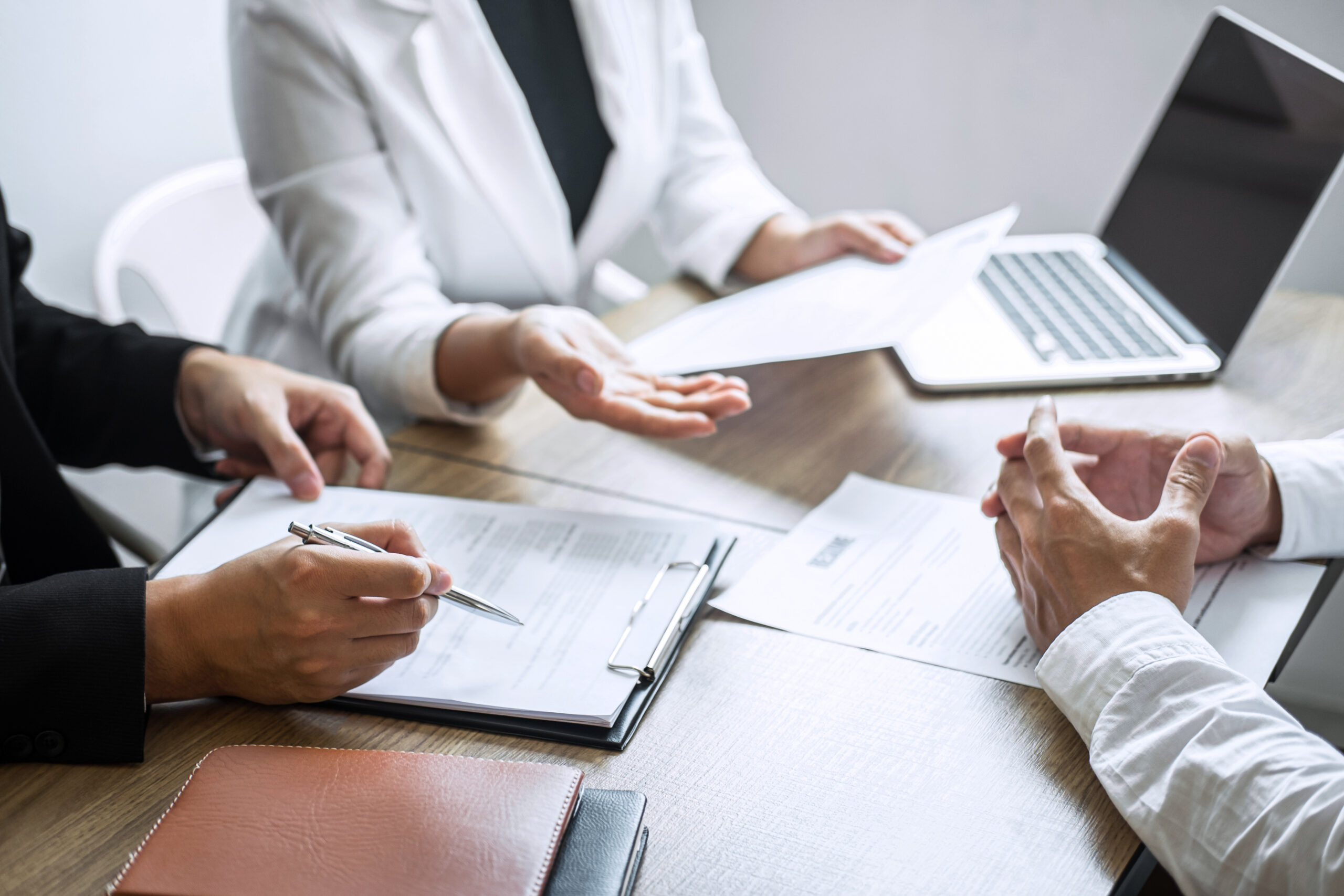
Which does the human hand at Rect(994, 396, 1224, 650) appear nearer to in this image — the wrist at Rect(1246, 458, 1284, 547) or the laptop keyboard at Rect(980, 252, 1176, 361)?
the wrist at Rect(1246, 458, 1284, 547)

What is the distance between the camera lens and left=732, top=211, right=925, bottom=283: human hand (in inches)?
49.3

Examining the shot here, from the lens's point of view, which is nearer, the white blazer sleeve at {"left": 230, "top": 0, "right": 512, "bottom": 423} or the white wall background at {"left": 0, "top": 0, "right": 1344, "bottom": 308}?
the white blazer sleeve at {"left": 230, "top": 0, "right": 512, "bottom": 423}

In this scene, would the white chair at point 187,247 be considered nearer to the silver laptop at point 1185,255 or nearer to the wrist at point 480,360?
the wrist at point 480,360

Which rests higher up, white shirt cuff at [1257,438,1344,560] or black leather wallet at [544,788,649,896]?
white shirt cuff at [1257,438,1344,560]

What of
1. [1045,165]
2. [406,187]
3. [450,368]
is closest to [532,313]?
[450,368]

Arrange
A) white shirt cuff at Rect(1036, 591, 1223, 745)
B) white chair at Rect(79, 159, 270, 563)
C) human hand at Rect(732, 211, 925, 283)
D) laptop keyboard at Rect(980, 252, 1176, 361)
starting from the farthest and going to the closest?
white chair at Rect(79, 159, 270, 563) → human hand at Rect(732, 211, 925, 283) → laptop keyboard at Rect(980, 252, 1176, 361) → white shirt cuff at Rect(1036, 591, 1223, 745)

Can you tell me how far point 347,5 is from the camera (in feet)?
3.59

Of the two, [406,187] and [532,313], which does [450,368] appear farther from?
[406,187]

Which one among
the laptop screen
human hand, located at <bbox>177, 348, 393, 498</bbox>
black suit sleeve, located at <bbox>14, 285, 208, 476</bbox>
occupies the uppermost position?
the laptop screen

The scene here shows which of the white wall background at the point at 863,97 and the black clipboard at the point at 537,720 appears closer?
the black clipboard at the point at 537,720

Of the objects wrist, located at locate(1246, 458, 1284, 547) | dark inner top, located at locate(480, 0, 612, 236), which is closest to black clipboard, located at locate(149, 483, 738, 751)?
wrist, located at locate(1246, 458, 1284, 547)

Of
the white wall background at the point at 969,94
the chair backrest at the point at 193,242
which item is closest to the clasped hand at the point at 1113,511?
the white wall background at the point at 969,94

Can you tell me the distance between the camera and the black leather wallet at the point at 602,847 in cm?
48

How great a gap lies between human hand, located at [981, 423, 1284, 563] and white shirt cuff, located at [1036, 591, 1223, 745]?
158mm
